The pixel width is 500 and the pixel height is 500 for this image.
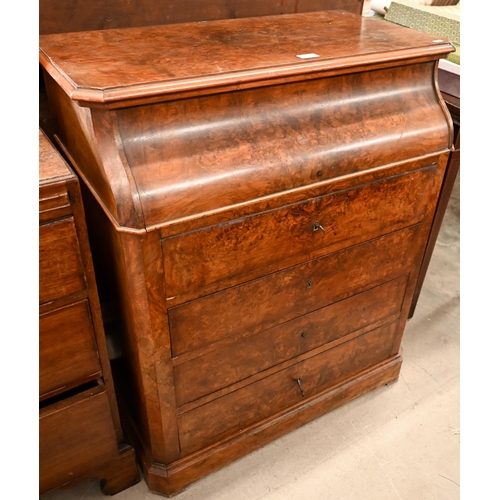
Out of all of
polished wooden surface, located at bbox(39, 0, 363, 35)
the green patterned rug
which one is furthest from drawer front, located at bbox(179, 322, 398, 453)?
the green patterned rug

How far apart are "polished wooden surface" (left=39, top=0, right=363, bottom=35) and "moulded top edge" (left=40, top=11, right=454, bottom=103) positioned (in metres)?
0.07

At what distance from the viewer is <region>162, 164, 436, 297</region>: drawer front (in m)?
1.14

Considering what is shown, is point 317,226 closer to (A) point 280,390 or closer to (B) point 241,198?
(B) point 241,198

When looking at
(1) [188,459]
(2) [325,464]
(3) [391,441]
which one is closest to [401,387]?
(3) [391,441]

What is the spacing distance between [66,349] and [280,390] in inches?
28.5

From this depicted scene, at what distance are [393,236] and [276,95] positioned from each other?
0.60 meters

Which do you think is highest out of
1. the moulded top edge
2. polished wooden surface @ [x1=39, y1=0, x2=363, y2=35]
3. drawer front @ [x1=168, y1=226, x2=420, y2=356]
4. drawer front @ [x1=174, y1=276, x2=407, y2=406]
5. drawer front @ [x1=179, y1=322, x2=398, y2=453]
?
polished wooden surface @ [x1=39, y1=0, x2=363, y2=35]

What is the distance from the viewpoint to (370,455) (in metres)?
1.70

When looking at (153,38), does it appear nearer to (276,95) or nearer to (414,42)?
(276,95)

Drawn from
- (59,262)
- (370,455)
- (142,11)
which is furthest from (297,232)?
(370,455)

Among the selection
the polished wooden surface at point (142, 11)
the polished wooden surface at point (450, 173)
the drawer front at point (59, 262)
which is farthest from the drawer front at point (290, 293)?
the polished wooden surface at point (142, 11)

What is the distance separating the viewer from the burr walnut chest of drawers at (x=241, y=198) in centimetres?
105

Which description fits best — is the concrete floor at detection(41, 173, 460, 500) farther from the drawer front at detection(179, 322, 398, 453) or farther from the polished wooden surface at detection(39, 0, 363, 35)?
the polished wooden surface at detection(39, 0, 363, 35)

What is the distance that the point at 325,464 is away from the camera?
1.67 meters
